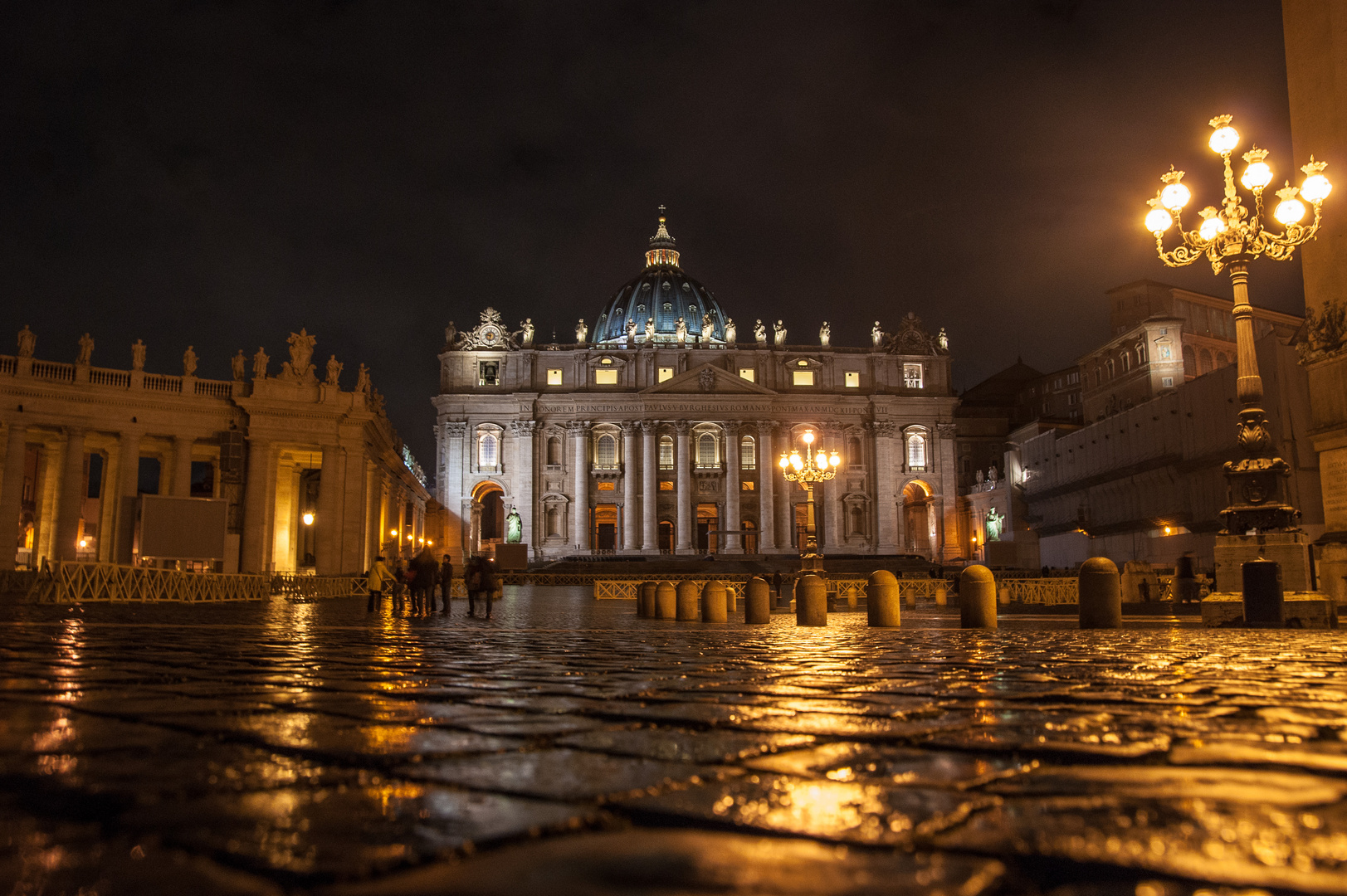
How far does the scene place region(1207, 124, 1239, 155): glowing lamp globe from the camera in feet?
43.0

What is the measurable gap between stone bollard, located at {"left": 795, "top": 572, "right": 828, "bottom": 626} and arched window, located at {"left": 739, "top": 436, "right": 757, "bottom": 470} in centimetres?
5518

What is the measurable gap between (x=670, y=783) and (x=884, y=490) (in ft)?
228

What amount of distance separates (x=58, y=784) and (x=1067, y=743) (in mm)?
2502

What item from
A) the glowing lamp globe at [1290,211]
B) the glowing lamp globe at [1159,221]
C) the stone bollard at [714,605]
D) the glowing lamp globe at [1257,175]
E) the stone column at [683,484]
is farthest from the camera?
the stone column at [683,484]

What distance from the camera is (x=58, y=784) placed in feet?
6.47

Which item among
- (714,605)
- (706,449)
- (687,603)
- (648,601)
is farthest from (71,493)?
(706,449)

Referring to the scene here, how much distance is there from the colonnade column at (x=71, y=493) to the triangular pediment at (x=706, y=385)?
4103cm

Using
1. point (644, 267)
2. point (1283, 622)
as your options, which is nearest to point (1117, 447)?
point (1283, 622)

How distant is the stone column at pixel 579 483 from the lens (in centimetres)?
6644

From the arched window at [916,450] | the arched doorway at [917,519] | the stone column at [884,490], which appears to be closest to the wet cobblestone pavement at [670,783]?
the stone column at [884,490]

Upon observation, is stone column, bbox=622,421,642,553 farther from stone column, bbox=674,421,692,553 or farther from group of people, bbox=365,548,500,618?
group of people, bbox=365,548,500,618

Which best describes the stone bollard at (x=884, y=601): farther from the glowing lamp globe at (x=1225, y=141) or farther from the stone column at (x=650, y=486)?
the stone column at (x=650, y=486)

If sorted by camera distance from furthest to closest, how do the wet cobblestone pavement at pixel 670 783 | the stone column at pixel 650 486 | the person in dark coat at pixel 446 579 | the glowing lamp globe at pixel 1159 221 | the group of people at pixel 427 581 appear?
1. the stone column at pixel 650 486
2. the person in dark coat at pixel 446 579
3. the group of people at pixel 427 581
4. the glowing lamp globe at pixel 1159 221
5. the wet cobblestone pavement at pixel 670 783

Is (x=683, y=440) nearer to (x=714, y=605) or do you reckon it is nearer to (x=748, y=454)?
(x=748, y=454)
